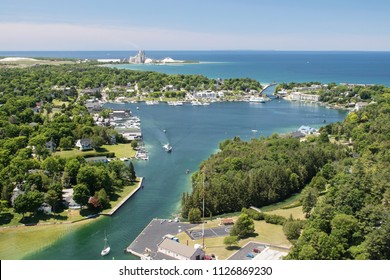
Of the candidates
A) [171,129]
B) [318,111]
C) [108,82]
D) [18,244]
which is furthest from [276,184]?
[108,82]

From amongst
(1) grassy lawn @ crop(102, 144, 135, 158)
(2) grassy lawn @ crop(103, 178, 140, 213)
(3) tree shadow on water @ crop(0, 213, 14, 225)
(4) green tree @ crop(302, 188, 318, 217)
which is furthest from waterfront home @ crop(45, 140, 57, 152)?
(4) green tree @ crop(302, 188, 318, 217)

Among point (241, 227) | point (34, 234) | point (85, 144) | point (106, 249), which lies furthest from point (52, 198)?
point (85, 144)

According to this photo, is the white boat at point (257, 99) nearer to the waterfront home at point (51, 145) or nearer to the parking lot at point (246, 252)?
the waterfront home at point (51, 145)

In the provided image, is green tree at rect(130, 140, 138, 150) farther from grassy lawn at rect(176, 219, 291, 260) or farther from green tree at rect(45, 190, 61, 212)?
grassy lawn at rect(176, 219, 291, 260)

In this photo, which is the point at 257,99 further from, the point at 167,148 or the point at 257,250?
the point at 257,250

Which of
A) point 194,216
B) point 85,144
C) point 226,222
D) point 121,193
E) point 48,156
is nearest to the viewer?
point 226,222

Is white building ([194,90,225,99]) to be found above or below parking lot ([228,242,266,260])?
above
